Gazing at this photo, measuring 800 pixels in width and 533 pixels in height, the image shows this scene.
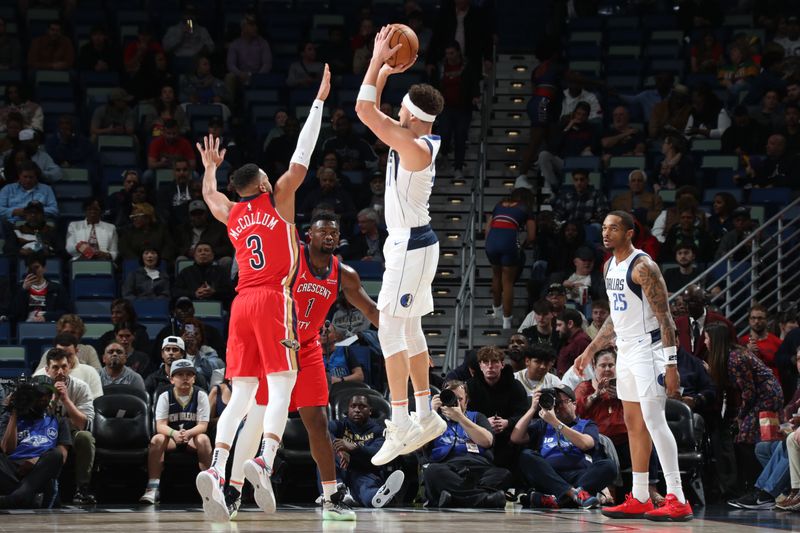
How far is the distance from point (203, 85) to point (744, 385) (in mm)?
9995

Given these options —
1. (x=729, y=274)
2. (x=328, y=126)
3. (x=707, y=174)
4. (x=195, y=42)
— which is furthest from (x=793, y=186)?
(x=195, y=42)

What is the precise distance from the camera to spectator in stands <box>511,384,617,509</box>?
37.8 feet

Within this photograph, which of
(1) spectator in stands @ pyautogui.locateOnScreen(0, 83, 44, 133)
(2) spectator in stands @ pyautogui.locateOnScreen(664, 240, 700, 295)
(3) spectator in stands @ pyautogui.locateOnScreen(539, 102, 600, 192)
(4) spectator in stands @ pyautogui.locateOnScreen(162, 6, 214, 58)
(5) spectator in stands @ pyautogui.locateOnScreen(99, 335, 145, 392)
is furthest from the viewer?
(4) spectator in stands @ pyautogui.locateOnScreen(162, 6, 214, 58)

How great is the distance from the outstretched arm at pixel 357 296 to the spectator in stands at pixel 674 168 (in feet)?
26.8

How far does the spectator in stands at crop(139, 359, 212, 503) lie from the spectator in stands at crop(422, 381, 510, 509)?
2.10 meters

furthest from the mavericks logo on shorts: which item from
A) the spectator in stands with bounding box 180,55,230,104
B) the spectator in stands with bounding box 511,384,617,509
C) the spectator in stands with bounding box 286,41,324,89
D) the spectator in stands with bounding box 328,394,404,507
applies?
the spectator in stands with bounding box 286,41,324,89

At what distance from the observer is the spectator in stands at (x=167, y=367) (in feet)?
41.1

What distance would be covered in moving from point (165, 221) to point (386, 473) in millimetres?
5588

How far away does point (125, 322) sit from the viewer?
1378 centimetres

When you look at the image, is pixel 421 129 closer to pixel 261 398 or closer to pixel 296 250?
pixel 296 250

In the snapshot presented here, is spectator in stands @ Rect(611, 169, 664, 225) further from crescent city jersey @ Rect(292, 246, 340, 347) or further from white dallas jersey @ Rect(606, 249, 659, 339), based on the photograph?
crescent city jersey @ Rect(292, 246, 340, 347)

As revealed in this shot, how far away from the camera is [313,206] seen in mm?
16203

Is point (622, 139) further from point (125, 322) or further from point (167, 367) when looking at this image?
point (167, 367)

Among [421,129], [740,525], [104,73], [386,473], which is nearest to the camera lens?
[421,129]
